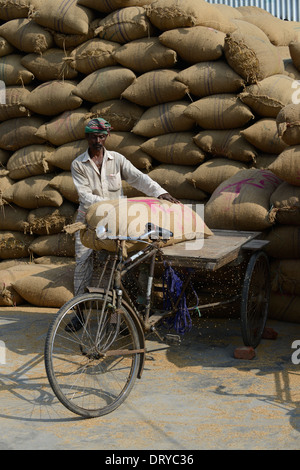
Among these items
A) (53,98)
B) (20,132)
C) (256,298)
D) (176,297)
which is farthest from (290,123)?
(20,132)

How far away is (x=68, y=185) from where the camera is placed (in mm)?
6055

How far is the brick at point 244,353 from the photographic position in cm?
413

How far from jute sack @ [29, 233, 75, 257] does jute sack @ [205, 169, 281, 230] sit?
168 cm

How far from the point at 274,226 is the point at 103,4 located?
2879 millimetres

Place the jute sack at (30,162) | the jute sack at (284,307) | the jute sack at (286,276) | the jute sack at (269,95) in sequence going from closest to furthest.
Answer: the jute sack at (286,276), the jute sack at (284,307), the jute sack at (269,95), the jute sack at (30,162)

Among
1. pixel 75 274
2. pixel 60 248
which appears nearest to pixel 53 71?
pixel 60 248

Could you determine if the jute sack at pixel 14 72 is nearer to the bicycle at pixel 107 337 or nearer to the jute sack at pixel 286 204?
the jute sack at pixel 286 204

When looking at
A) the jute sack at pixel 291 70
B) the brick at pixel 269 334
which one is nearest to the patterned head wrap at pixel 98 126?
the brick at pixel 269 334

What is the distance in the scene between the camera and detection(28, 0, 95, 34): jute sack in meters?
5.94

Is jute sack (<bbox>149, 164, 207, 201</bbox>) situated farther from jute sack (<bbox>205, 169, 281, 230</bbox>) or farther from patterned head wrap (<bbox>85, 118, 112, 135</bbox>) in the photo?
patterned head wrap (<bbox>85, 118, 112, 135</bbox>)

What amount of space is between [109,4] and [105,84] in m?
A: 0.82

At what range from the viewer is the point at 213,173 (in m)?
5.40

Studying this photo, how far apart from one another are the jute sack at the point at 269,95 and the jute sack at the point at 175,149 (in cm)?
66

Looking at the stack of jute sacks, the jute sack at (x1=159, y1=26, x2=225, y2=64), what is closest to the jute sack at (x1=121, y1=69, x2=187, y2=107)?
the stack of jute sacks
